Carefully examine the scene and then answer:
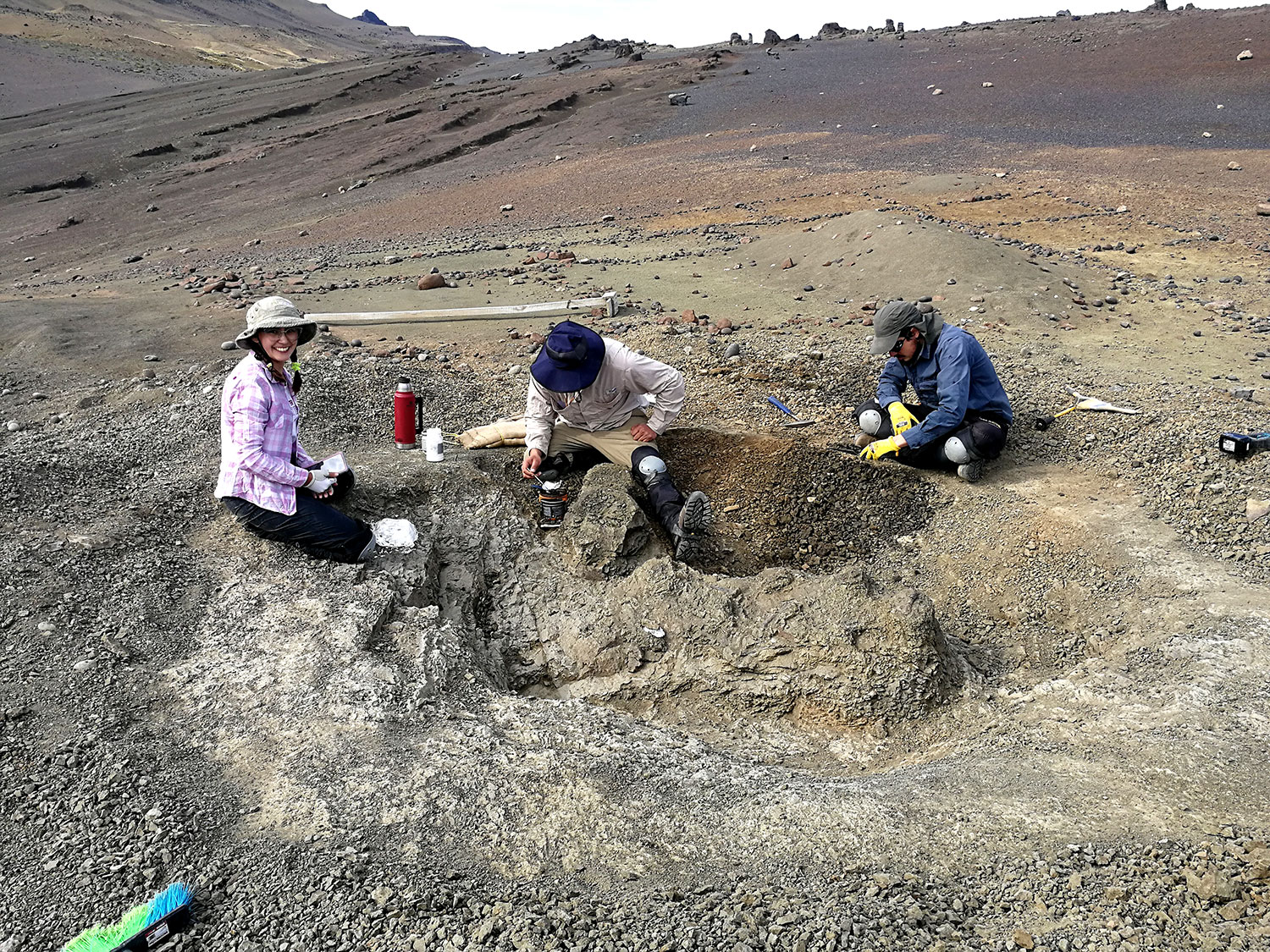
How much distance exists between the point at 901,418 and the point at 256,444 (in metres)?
3.53

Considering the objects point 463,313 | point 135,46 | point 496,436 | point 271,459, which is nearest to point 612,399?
point 496,436

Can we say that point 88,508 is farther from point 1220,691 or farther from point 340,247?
point 340,247

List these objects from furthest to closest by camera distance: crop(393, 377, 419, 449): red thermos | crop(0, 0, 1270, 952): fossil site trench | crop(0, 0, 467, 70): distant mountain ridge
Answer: crop(0, 0, 467, 70): distant mountain ridge
crop(393, 377, 419, 449): red thermos
crop(0, 0, 1270, 952): fossil site trench

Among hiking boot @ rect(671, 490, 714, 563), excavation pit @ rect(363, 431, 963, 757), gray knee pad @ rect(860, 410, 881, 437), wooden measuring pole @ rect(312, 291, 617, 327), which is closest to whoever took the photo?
excavation pit @ rect(363, 431, 963, 757)

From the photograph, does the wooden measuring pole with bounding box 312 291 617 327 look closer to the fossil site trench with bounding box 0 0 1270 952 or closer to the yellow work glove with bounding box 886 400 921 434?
the fossil site trench with bounding box 0 0 1270 952

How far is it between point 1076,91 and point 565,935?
21591mm

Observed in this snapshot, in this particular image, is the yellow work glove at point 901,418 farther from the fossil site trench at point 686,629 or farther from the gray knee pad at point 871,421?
the fossil site trench at point 686,629

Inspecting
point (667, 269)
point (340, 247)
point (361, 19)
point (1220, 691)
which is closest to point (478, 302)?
point (667, 269)

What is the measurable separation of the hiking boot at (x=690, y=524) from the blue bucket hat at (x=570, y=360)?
795 mm

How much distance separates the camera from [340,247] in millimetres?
12523

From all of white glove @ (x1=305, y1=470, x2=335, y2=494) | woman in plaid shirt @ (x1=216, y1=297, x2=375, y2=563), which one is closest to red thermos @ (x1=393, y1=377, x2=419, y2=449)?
white glove @ (x1=305, y1=470, x2=335, y2=494)

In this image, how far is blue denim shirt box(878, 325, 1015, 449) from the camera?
5.06 m

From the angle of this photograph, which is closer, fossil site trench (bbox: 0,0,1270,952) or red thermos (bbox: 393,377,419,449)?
fossil site trench (bbox: 0,0,1270,952)

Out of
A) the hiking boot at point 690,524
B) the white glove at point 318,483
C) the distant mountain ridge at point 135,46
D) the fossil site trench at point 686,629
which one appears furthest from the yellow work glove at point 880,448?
the distant mountain ridge at point 135,46
